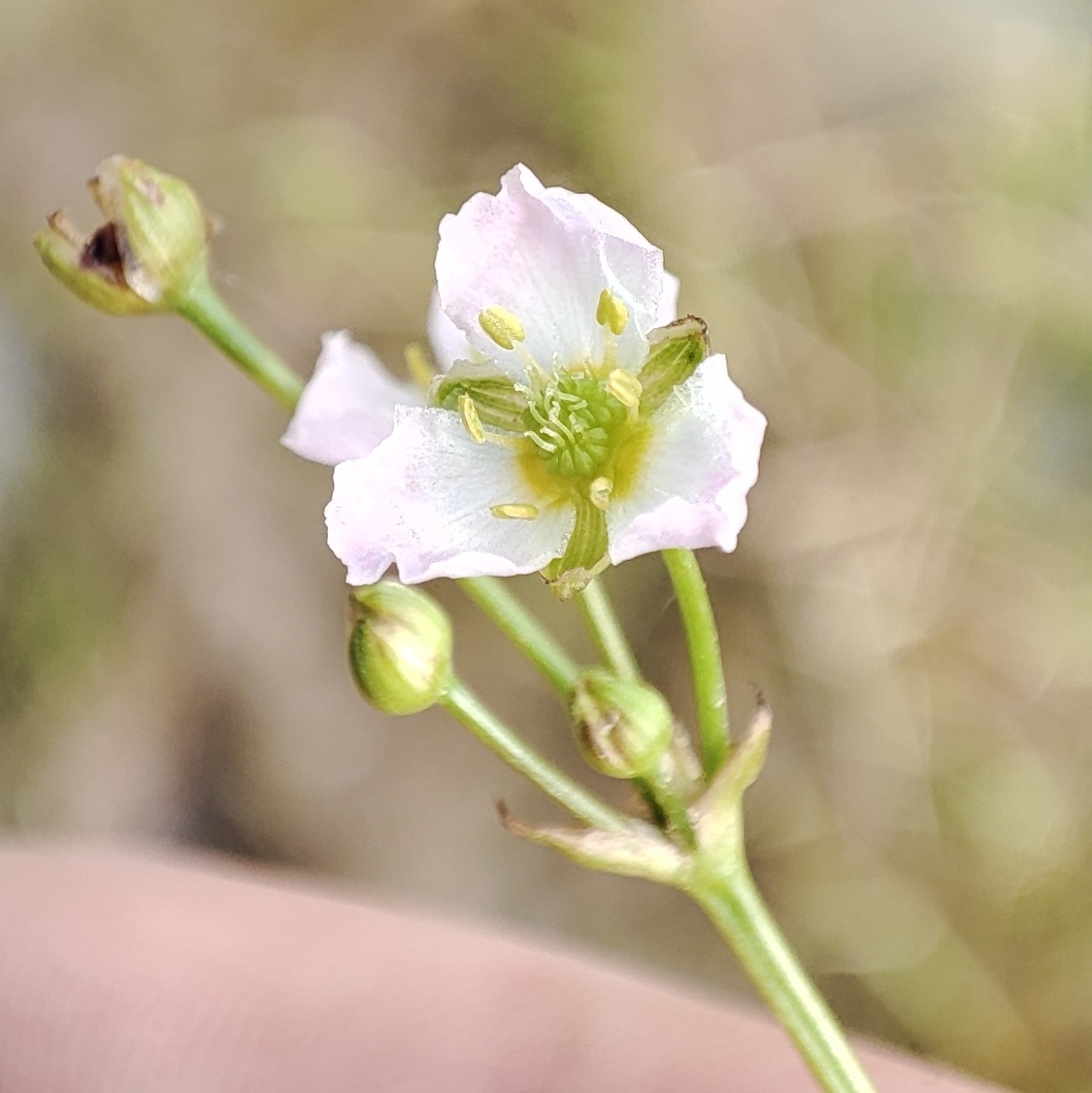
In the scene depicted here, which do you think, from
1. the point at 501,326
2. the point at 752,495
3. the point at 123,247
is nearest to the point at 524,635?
the point at 501,326

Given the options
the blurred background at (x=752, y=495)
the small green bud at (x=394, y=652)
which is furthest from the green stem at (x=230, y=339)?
the blurred background at (x=752, y=495)

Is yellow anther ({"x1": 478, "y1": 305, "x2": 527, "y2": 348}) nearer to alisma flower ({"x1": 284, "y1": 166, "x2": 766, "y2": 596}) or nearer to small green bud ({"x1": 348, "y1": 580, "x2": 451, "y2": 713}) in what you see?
alisma flower ({"x1": 284, "y1": 166, "x2": 766, "y2": 596})

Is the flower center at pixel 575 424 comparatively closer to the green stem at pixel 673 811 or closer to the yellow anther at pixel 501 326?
the yellow anther at pixel 501 326

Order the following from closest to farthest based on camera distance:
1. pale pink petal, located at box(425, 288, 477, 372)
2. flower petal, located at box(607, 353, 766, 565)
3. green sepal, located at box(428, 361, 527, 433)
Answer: flower petal, located at box(607, 353, 766, 565), green sepal, located at box(428, 361, 527, 433), pale pink petal, located at box(425, 288, 477, 372)

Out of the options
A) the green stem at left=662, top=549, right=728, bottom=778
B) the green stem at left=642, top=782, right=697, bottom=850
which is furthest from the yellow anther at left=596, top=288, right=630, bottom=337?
the green stem at left=642, top=782, right=697, bottom=850

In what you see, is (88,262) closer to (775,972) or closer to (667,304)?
(667,304)
